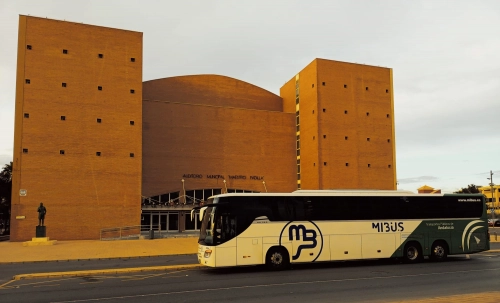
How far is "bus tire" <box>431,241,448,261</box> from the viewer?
1825 cm

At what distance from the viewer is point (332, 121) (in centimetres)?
5291

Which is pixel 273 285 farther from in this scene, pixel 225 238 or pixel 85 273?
pixel 85 273

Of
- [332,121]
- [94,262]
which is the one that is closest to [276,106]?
[332,121]

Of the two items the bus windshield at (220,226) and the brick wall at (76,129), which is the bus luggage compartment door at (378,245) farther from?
the brick wall at (76,129)

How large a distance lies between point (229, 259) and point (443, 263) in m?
8.80

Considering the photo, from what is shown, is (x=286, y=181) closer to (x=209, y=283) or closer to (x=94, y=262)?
(x=94, y=262)

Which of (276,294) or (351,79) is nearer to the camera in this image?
(276,294)

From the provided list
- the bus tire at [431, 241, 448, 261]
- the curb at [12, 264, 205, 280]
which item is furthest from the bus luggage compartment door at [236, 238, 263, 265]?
the bus tire at [431, 241, 448, 261]

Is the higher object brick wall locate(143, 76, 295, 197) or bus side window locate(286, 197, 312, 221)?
Answer: brick wall locate(143, 76, 295, 197)

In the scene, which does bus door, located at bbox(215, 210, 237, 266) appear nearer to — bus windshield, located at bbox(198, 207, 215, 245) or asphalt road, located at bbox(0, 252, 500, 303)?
bus windshield, located at bbox(198, 207, 215, 245)

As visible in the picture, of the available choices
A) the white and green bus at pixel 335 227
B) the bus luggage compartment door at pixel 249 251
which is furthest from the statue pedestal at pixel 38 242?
the bus luggage compartment door at pixel 249 251

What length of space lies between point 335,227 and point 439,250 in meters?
5.02

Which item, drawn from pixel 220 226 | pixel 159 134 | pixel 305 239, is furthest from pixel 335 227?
pixel 159 134

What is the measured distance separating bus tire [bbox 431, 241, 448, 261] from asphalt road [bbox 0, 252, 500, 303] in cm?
149
